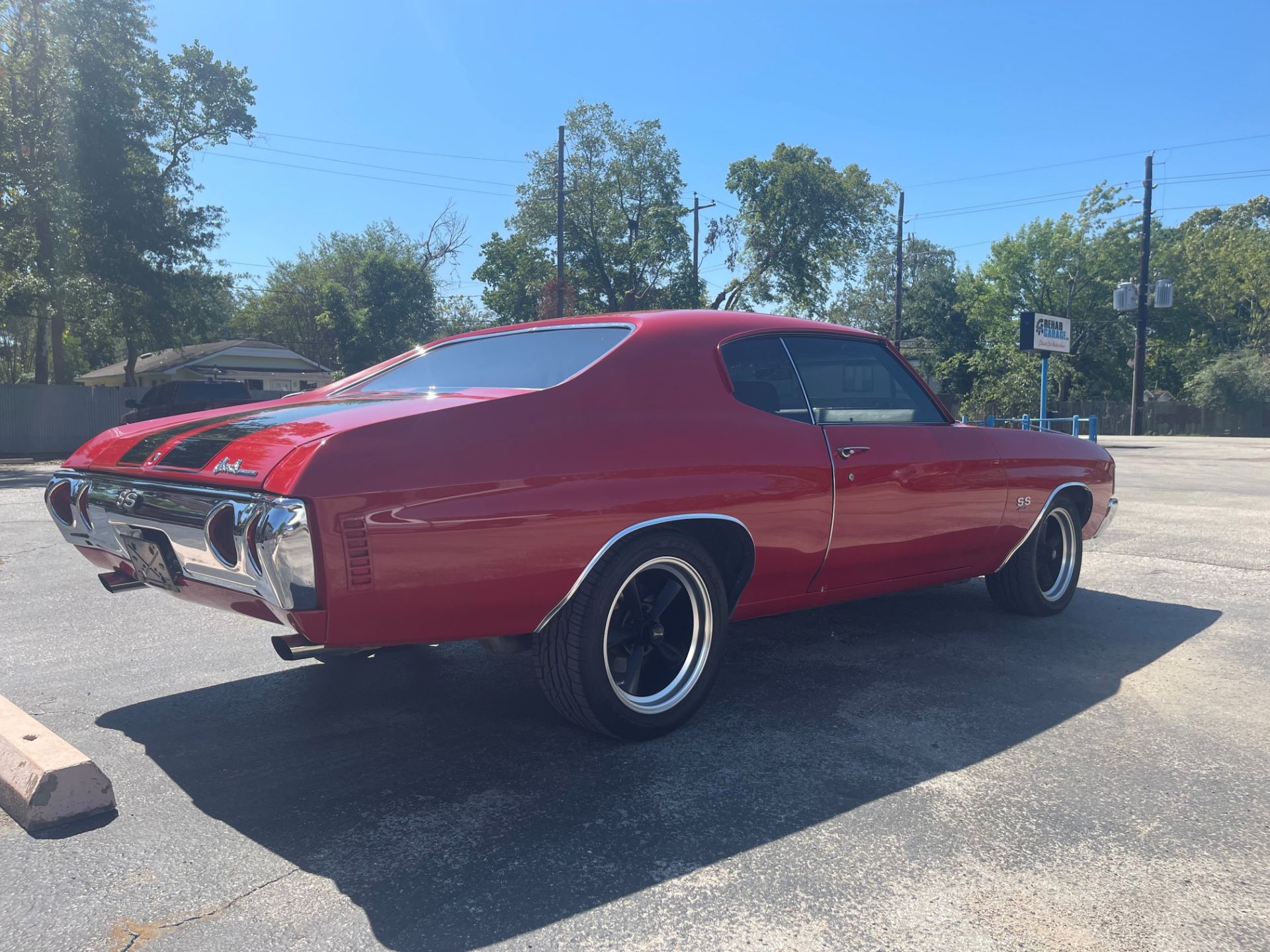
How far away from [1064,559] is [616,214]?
33065 millimetres

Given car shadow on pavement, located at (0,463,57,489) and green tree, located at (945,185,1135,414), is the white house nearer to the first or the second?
car shadow on pavement, located at (0,463,57,489)

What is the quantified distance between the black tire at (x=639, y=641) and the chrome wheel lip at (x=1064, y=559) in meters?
2.74

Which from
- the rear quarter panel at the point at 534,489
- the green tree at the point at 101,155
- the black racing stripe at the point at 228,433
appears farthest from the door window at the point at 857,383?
the green tree at the point at 101,155

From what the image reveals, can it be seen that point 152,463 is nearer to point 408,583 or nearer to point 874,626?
point 408,583

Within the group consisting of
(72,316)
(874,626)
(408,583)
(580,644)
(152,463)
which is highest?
(72,316)

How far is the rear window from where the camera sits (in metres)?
3.34

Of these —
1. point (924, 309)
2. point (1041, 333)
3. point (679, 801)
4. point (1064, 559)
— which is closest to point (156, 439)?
point (679, 801)

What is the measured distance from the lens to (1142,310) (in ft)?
113

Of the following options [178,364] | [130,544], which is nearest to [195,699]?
[130,544]

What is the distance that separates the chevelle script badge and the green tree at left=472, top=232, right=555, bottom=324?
3336cm

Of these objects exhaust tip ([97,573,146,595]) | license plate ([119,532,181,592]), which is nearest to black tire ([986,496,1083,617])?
license plate ([119,532,181,592])

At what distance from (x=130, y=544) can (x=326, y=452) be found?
1124 millimetres

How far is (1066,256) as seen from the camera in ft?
148

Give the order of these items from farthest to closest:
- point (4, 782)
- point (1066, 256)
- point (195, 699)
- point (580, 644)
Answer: point (1066, 256) → point (195, 699) → point (580, 644) → point (4, 782)
